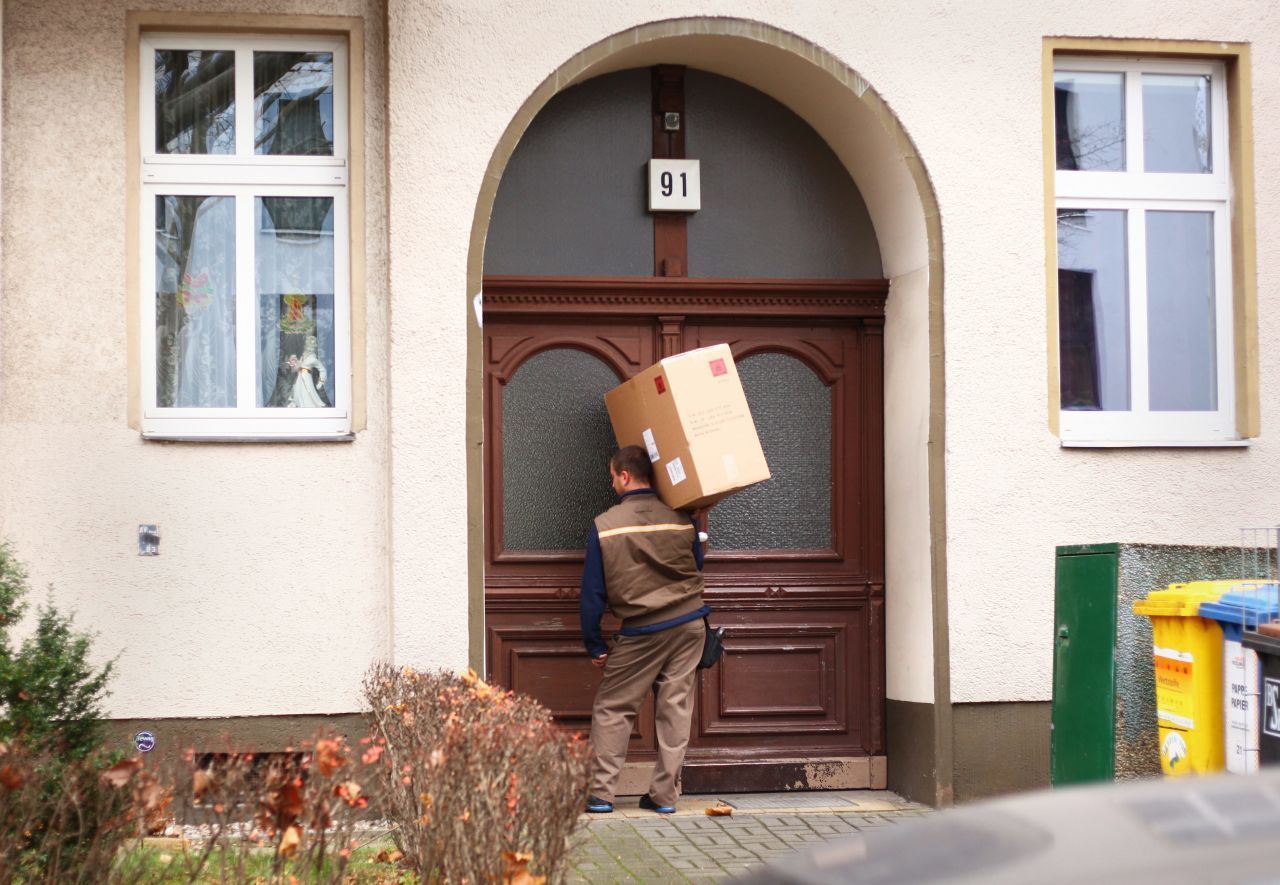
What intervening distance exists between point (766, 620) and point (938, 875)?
663 centimetres

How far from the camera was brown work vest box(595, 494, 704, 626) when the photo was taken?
778cm

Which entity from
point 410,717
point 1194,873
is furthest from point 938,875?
point 410,717

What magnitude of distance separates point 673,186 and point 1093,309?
7.87 feet

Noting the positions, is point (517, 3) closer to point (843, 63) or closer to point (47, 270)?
point (843, 63)

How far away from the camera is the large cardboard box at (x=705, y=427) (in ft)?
25.0

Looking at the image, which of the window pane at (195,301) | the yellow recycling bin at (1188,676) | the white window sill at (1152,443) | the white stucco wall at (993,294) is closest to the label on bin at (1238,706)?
the yellow recycling bin at (1188,676)

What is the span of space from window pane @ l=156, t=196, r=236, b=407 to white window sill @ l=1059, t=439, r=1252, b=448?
4404 mm

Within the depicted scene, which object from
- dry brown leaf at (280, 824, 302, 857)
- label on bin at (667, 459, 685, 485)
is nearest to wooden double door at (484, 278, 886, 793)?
label on bin at (667, 459, 685, 485)

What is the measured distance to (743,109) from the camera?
28.8 ft

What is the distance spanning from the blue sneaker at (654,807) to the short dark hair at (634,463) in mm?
1648

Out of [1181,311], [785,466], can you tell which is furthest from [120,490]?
[1181,311]

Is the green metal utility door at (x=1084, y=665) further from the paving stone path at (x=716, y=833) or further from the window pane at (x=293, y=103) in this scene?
the window pane at (x=293, y=103)

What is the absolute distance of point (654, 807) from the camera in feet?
26.3

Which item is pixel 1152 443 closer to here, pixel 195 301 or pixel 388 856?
pixel 388 856
